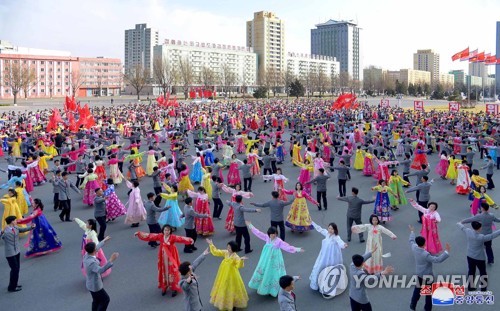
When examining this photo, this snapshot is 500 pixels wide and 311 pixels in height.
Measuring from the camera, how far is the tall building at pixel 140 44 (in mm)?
146250

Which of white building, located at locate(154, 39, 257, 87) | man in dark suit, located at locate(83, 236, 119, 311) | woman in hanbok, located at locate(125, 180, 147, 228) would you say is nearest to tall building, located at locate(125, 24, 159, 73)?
white building, located at locate(154, 39, 257, 87)

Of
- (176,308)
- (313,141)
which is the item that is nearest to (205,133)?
(313,141)

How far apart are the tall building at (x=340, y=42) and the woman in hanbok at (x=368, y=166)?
14493 centimetres

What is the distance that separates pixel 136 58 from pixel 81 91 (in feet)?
174

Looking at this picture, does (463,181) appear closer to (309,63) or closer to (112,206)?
(112,206)

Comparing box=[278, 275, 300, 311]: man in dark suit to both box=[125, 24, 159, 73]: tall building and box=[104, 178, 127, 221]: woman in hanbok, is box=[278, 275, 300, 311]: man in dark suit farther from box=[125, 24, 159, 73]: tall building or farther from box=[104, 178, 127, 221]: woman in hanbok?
box=[125, 24, 159, 73]: tall building

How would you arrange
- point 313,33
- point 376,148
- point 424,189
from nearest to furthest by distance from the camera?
point 424,189, point 376,148, point 313,33

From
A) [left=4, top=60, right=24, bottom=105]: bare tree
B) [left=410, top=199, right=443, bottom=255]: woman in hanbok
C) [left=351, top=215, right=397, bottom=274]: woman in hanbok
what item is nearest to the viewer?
[left=351, top=215, right=397, bottom=274]: woman in hanbok

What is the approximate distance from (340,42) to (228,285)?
16230cm

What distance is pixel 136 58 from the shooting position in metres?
152

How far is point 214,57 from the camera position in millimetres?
122812

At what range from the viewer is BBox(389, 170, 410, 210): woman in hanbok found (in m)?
11.6

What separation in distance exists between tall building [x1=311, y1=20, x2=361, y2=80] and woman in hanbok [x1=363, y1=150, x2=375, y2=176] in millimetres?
144930

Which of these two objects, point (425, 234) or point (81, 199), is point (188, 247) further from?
point (81, 199)
